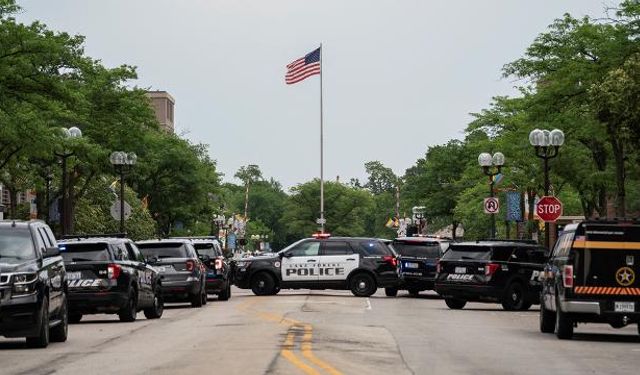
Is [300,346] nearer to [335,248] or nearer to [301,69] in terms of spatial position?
[335,248]

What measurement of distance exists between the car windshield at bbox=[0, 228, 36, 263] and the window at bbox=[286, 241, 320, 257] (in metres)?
21.2

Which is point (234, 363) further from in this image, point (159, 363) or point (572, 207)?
point (572, 207)

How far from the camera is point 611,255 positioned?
72.9ft

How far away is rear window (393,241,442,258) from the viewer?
4125 cm

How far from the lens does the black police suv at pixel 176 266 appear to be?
3341 cm

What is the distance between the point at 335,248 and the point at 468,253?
8.00 m

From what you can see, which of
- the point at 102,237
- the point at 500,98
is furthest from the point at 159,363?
the point at 500,98

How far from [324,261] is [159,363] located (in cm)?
2441

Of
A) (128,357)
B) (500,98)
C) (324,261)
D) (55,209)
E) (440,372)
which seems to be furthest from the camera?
(500,98)

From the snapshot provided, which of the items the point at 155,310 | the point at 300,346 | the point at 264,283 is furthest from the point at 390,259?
the point at 300,346

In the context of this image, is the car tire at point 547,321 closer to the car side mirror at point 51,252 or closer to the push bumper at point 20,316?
the car side mirror at point 51,252

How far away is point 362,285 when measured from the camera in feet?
133

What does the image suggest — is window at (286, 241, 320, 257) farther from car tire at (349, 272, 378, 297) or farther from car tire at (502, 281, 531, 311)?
car tire at (502, 281, 531, 311)

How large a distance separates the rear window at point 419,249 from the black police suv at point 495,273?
25.0 feet
